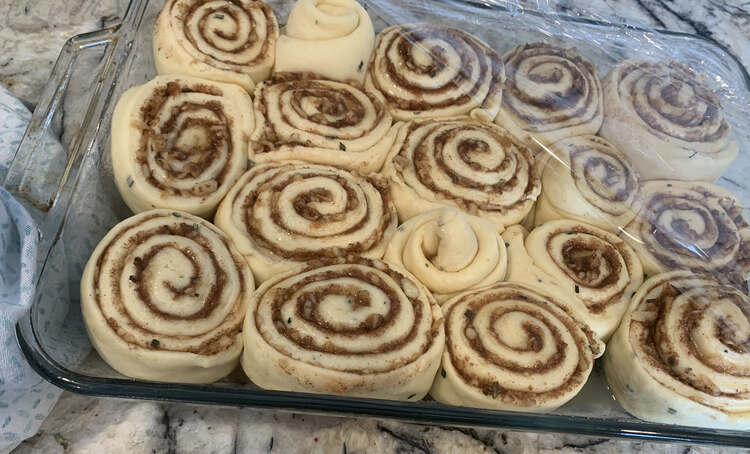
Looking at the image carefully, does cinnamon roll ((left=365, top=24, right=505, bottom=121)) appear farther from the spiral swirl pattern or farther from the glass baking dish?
the spiral swirl pattern

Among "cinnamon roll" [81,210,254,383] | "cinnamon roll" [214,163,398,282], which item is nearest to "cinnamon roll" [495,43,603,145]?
"cinnamon roll" [214,163,398,282]

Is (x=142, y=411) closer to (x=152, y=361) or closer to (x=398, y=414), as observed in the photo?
(x=152, y=361)

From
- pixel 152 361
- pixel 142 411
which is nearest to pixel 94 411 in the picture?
pixel 142 411

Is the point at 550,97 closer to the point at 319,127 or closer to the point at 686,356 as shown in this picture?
the point at 319,127

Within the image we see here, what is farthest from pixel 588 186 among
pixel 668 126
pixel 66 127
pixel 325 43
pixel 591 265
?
pixel 66 127

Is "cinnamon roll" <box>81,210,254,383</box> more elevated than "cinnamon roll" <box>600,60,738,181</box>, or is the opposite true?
"cinnamon roll" <box>600,60,738,181</box>

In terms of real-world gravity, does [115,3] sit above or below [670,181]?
below
